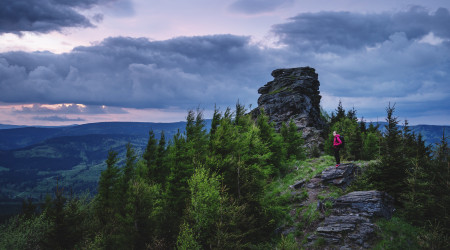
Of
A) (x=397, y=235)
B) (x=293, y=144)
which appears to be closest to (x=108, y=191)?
(x=293, y=144)

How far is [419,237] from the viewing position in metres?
12.8

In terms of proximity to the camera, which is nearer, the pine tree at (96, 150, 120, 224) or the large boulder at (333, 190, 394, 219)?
the large boulder at (333, 190, 394, 219)

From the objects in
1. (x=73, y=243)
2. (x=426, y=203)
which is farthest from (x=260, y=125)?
(x=73, y=243)

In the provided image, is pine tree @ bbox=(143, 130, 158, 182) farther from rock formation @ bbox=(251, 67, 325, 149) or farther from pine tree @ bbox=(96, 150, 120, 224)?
rock formation @ bbox=(251, 67, 325, 149)

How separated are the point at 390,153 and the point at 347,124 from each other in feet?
127

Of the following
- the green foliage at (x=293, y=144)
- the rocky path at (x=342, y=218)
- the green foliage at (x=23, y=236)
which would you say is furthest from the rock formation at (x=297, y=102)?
the green foliage at (x=23, y=236)

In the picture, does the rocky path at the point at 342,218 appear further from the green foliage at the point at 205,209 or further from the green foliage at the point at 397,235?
the green foliage at the point at 205,209

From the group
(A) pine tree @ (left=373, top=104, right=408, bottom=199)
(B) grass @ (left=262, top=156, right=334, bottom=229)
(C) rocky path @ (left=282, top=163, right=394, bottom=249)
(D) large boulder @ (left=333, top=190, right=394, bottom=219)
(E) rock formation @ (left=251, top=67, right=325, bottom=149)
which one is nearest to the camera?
(C) rocky path @ (left=282, top=163, right=394, bottom=249)

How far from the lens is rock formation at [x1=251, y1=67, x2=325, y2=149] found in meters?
59.6

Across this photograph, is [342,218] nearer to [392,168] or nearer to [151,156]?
[392,168]

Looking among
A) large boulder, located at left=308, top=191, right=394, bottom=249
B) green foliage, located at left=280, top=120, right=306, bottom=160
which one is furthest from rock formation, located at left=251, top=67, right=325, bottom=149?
large boulder, located at left=308, top=191, right=394, bottom=249

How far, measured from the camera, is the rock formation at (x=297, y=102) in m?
59.6

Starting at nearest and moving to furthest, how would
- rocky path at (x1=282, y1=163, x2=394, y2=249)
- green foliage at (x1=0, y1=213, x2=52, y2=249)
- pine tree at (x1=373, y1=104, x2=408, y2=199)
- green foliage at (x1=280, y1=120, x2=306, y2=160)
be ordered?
1. rocky path at (x1=282, y1=163, x2=394, y2=249)
2. pine tree at (x1=373, y1=104, x2=408, y2=199)
3. green foliage at (x1=0, y1=213, x2=52, y2=249)
4. green foliage at (x1=280, y1=120, x2=306, y2=160)

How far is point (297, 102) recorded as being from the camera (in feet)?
219
